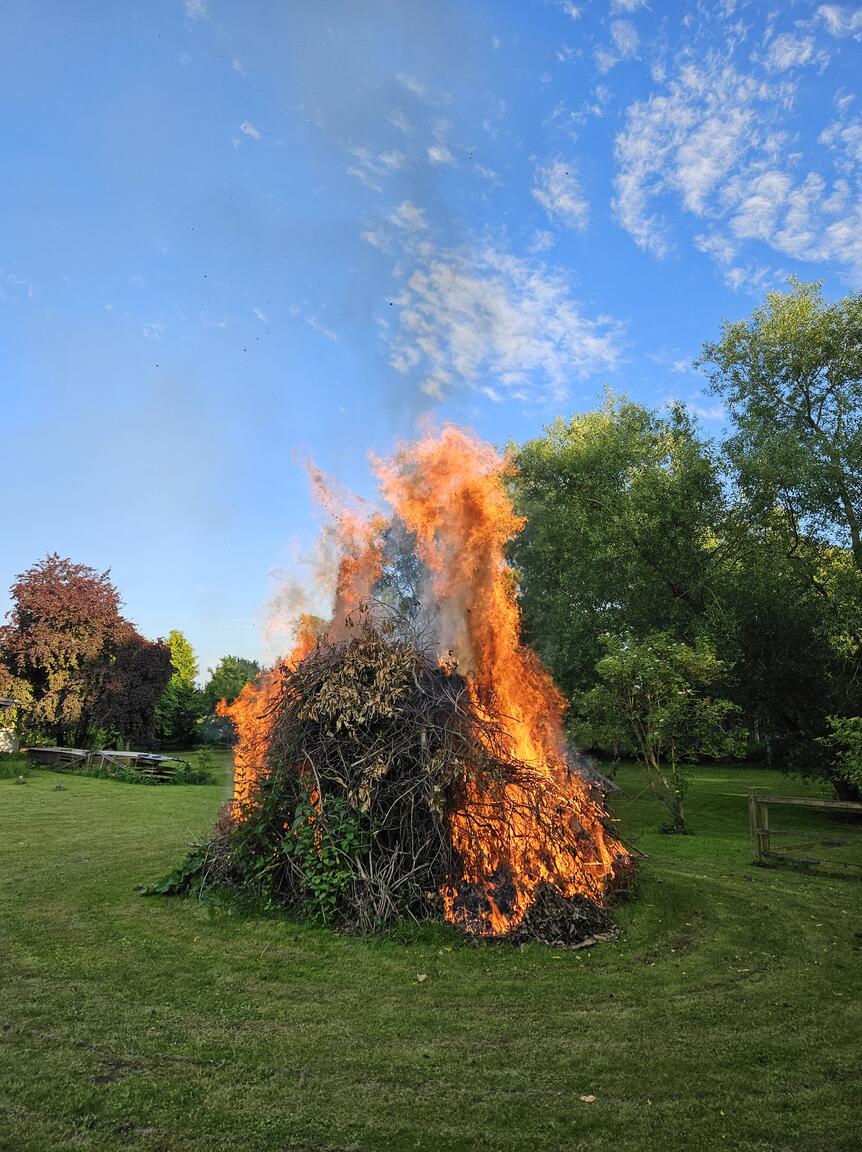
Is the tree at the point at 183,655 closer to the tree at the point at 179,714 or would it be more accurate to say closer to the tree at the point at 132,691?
the tree at the point at 179,714

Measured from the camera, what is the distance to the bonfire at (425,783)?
303 inches

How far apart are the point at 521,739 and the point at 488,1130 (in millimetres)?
5827

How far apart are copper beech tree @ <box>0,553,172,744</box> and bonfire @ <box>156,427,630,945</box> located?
77.7 feet

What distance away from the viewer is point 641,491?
21.0 metres

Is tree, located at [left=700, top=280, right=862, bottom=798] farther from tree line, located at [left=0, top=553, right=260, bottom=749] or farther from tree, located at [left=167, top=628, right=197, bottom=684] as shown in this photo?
tree, located at [left=167, top=628, right=197, bottom=684]

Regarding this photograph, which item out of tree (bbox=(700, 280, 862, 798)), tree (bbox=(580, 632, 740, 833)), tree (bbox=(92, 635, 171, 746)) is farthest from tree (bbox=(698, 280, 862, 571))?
tree (bbox=(92, 635, 171, 746))

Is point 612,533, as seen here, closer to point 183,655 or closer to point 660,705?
point 660,705

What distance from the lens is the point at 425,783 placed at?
795 centimetres

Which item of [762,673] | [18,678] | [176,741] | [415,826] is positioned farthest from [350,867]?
[176,741]

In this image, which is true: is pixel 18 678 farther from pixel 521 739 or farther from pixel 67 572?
pixel 521 739

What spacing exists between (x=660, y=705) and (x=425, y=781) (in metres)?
9.21

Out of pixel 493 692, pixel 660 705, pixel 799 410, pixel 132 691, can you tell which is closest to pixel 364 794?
pixel 493 692

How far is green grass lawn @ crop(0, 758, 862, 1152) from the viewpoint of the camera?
3869 mm

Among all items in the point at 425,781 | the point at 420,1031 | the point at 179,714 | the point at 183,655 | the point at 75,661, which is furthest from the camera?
the point at 183,655
